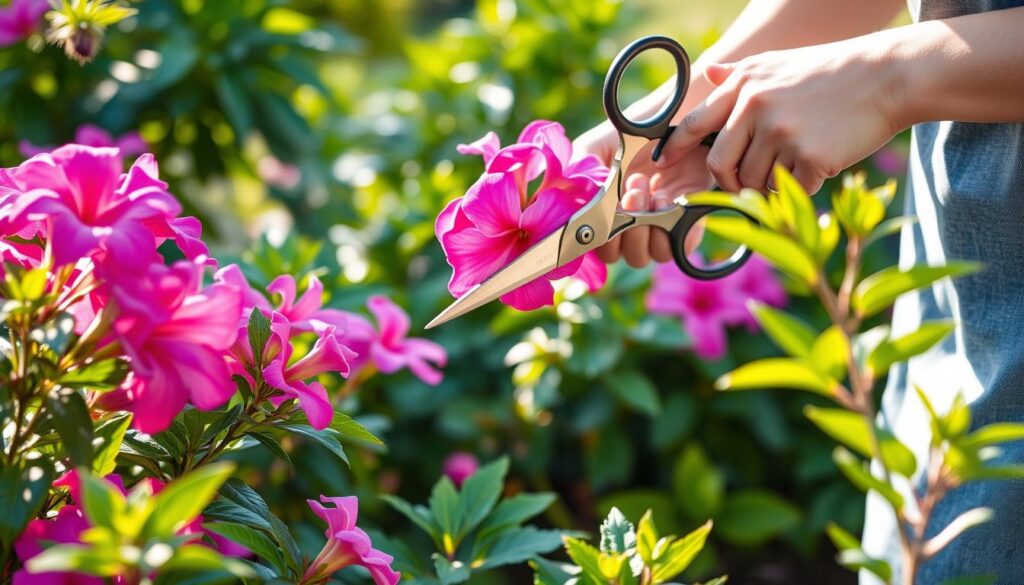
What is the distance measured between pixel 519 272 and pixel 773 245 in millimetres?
395

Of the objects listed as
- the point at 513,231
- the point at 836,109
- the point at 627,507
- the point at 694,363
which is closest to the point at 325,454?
the point at 627,507

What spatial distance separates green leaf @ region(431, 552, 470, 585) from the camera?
1.01 m

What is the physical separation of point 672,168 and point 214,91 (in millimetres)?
1403

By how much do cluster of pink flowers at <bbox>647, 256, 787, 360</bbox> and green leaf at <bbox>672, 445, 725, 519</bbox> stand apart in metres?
0.20

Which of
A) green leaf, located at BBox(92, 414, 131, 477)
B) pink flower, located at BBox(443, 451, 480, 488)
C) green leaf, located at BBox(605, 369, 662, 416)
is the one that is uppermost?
green leaf, located at BBox(92, 414, 131, 477)

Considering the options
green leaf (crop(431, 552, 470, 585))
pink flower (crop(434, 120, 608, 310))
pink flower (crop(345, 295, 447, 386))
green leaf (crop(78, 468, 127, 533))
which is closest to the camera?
green leaf (crop(78, 468, 127, 533))

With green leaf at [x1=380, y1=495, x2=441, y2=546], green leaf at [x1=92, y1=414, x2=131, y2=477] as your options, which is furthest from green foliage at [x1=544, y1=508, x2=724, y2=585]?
green leaf at [x1=92, y1=414, x2=131, y2=477]

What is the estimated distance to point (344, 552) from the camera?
0.83 metres

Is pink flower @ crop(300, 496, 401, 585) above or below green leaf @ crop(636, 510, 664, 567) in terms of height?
above

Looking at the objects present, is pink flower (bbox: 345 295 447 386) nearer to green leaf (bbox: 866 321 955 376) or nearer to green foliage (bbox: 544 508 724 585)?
green foliage (bbox: 544 508 724 585)

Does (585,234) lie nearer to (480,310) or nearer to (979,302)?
(979,302)

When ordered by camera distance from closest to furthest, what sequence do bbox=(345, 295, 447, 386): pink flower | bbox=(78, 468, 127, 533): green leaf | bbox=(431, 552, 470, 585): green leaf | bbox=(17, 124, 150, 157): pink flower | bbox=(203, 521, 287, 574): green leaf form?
bbox=(78, 468, 127, 533): green leaf
bbox=(203, 521, 287, 574): green leaf
bbox=(431, 552, 470, 585): green leaf
bbox=(345, 295, 447, 386): pink flower
bbox=(17, 124, 150, 157): pink flower

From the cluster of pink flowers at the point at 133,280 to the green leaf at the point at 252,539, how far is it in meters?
0.10

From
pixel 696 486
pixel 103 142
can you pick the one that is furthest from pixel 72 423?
pixel 696 486
